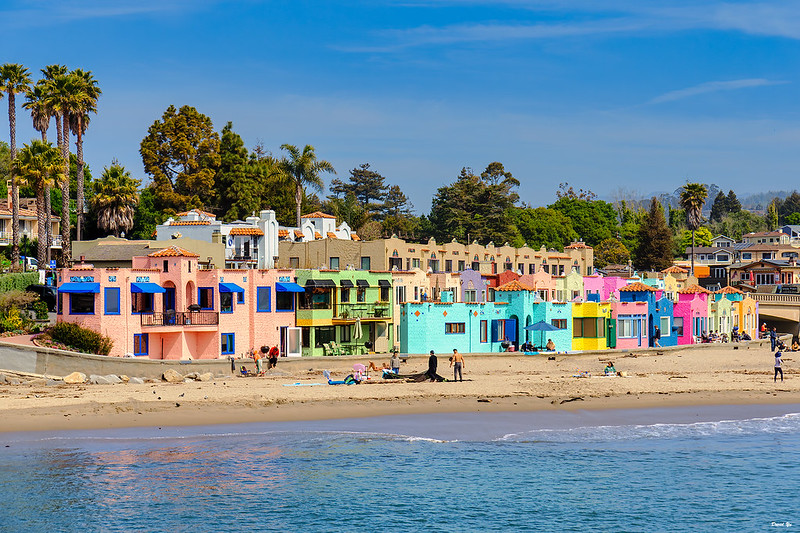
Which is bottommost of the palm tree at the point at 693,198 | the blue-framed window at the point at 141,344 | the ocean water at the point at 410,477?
the ocean water at the point at 410,477

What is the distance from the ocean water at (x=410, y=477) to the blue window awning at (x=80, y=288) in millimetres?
14664

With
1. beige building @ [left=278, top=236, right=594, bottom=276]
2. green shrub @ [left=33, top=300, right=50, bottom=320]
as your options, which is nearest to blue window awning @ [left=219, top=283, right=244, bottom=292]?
beige building @ [left=278, top=236, right=594, bottom=276]

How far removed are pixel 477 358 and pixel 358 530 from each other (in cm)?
3129

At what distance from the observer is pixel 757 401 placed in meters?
50.2

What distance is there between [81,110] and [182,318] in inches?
1342

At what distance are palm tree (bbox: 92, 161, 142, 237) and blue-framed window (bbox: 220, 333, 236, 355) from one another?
30.7 metres

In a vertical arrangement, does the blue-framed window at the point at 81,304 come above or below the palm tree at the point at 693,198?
below

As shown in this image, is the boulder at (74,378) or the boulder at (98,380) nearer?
the boulder at (74,378)

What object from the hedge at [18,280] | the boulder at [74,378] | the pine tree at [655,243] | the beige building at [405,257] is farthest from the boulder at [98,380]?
the pine tree at [655,243]

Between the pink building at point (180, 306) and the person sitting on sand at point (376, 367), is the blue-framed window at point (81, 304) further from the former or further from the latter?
the person sitting on sand at point (376, 367)

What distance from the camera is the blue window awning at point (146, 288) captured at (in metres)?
52.9

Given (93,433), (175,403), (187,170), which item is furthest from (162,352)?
(187,170)

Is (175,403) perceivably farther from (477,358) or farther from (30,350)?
(477,358)

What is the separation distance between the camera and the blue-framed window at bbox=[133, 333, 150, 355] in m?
53.2
